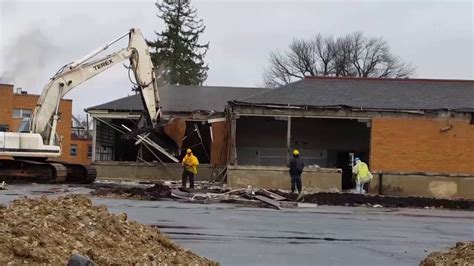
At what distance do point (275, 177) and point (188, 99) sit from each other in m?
13.2

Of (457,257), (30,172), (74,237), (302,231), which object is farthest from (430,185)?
(74,237)

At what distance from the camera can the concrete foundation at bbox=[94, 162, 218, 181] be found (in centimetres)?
3741

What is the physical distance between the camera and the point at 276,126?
3953cm

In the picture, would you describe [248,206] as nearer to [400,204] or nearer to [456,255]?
[400,204]

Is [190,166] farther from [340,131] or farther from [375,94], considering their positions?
[340,131]

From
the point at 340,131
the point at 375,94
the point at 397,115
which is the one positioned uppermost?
the point at 375,94

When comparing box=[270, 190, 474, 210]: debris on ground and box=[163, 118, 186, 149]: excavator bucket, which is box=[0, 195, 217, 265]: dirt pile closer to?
box=[270, 190, 474, 210]: debris on ground

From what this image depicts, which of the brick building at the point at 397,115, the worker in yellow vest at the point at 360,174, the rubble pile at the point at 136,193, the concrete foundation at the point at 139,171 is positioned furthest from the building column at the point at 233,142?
the rubble pile at the point at 136,193

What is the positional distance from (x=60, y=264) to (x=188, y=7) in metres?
75.1

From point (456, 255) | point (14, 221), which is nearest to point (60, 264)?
point (14, 221)

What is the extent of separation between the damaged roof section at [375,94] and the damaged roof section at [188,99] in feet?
18.3

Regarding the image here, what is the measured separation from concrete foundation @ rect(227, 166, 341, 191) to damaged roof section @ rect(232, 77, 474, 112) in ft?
12.0

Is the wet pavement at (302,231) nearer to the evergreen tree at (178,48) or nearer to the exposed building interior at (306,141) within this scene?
the exposed building interior at (306,141)

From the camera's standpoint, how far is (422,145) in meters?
33.0
